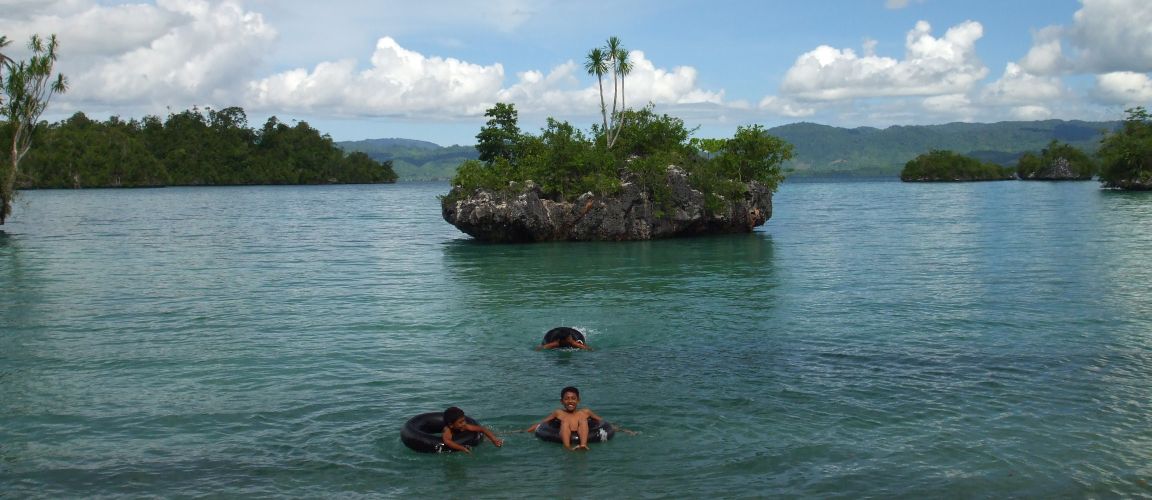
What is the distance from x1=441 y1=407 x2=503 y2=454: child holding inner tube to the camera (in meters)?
12.3

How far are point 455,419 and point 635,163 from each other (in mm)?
36771

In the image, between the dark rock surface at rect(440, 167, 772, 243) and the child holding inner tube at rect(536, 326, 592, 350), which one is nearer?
the child holding inner tube at rect(536, 326, 592, 350)

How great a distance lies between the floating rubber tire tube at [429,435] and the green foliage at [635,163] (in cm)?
3350

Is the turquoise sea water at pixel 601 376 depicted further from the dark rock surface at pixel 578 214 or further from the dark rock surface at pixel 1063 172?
the dark rock surface at pixel 1063 172

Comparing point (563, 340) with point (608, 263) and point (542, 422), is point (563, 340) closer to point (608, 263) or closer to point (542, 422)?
point (542, 422)

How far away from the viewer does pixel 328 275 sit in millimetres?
34000

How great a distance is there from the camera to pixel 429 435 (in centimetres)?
1259

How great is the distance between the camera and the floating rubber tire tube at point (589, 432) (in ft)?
42.1

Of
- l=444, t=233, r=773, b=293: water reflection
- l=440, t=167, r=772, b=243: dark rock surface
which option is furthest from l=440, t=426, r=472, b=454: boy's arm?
l=440, t=167, r=772, b=243: dark rock surface

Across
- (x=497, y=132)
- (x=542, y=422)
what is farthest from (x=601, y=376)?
(x=497, y=132)

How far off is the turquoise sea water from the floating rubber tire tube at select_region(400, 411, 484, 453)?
0.78 feet

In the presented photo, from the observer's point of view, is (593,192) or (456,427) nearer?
(456,427)

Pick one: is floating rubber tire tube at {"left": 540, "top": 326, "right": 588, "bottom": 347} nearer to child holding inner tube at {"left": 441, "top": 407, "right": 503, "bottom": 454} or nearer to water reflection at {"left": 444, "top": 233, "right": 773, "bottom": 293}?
child holding inner tube at {"left": 441, "top": 407, "right": 503, "bottom": 454}

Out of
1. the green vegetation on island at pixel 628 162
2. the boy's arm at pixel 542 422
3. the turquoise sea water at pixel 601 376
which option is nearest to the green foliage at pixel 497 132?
the green vegetation on island at pixel 628 162
